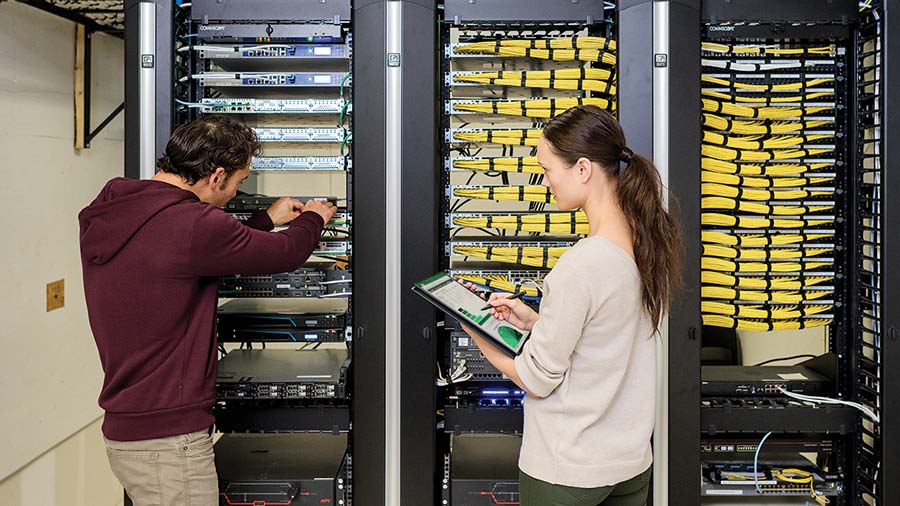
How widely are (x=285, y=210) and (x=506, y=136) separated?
72 centimetres

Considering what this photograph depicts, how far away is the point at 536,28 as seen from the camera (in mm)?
2270

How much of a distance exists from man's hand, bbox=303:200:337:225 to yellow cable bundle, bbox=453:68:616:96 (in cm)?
58

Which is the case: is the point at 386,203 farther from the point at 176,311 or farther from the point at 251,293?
the point at 176,311

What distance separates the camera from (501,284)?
2.17 metres

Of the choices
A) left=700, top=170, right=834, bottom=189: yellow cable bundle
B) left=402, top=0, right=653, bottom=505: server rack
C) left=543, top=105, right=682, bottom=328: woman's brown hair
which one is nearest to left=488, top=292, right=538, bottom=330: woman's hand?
left=543, top=105, right=682, bottom=328: woman's brown hair

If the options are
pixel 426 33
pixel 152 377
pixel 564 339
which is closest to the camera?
pixel 564 339

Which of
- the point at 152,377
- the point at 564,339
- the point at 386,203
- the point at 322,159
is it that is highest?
the point at 322,159

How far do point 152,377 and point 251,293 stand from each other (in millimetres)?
549

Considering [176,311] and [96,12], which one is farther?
[96,12]

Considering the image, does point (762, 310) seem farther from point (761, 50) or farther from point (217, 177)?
point (217, 177)

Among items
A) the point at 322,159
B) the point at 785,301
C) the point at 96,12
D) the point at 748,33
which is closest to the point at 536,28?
the point at 748,33

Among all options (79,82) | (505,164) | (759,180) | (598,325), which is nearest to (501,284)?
(505,164)

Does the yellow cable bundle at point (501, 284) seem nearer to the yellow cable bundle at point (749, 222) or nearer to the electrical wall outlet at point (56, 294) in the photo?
the yellow cable bundle at point (749, 222)

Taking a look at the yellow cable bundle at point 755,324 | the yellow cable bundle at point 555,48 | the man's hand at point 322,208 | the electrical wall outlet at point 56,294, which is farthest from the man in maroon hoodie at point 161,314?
the electrical wall outlet at point 56,294
